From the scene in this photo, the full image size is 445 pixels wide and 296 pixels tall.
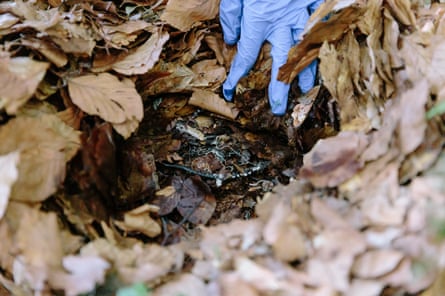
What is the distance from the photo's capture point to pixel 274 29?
3.72ft

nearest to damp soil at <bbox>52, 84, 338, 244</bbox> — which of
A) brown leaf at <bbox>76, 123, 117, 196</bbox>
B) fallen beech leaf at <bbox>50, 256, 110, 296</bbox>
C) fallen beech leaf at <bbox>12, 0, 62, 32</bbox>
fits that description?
brown leaf at <bbox>76, 123, 117, 196</bbox>

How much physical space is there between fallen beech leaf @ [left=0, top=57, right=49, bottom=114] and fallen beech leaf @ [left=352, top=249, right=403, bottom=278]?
60 cm

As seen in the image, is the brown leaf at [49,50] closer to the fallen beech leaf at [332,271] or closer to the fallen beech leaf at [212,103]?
the fallen beech leaf at [212,103]

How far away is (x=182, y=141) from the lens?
1.19m

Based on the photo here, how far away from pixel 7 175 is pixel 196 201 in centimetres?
40

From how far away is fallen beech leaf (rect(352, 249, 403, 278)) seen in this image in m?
0.66

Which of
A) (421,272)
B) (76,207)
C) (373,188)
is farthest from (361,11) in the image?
(76,207)

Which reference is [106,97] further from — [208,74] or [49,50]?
[208,74]

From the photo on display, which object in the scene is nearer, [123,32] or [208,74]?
[123,32]

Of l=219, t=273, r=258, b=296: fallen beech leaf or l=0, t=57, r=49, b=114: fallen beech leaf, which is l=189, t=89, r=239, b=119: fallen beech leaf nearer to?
l=0, t=57, r=49, b=114: fallen beech leaf

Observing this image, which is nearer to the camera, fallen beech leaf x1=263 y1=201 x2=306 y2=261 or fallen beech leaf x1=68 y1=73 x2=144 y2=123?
fallen beech leaf x1=263 y1=201 x2=306 y2=261

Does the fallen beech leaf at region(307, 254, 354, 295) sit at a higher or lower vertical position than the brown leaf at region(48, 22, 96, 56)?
lower

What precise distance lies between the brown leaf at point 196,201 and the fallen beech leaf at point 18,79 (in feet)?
1.17

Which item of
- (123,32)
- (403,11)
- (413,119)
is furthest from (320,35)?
(123,32)
